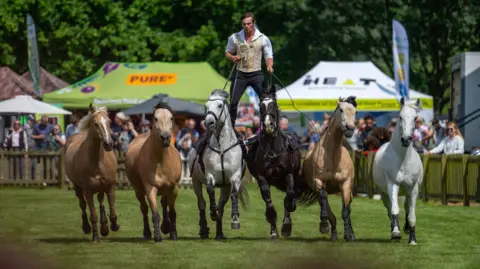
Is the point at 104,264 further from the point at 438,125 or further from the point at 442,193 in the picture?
the point at 438,125

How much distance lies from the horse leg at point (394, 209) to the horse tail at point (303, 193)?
1159 millimetres

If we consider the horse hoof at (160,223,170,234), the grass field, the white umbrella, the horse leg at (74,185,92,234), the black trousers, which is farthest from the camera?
the white umbrella

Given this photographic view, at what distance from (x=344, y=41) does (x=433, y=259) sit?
4358 cm

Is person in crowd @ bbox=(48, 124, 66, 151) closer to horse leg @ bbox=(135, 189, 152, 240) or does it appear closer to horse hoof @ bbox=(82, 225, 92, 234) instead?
horse hoof @ bbox=(82, 225, 92, 234)

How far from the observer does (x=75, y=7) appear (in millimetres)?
51688

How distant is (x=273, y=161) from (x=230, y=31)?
134 ft

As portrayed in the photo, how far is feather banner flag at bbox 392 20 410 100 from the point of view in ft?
103

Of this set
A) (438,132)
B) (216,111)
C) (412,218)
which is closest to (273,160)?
(216,111)

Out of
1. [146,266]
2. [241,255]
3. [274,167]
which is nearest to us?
[146,266]

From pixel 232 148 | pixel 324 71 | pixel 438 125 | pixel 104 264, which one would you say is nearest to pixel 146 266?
pixel 104 264

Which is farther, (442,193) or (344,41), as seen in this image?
(344,41)

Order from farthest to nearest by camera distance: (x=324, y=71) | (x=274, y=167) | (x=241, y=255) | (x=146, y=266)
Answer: (x=324, y=71) < (x=274, y=167) < (x=241, y=255) < (x=146, y=266)

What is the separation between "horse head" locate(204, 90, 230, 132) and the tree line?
3755 centimetres

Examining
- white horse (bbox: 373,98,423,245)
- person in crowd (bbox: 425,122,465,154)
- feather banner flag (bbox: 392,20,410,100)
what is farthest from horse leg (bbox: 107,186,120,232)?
feather banner flag (bbox: 392,20,410,100)
